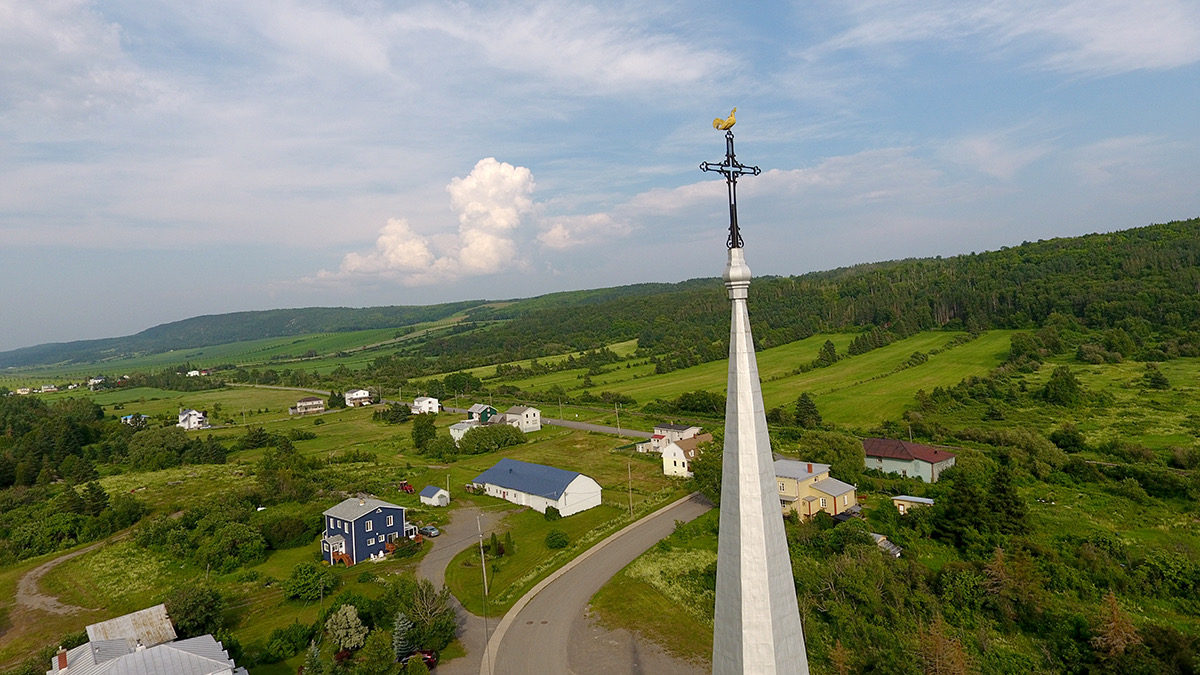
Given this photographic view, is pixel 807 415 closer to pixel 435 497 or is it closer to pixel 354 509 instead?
pixel 435 497

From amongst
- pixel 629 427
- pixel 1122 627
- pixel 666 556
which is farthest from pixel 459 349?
pixel 1122 627

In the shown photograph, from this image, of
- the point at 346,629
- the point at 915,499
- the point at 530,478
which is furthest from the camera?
the point at 530,478

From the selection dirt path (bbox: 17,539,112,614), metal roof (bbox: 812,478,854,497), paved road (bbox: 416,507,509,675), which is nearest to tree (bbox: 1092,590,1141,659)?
metal roof (bbox: 812,478,854,497)

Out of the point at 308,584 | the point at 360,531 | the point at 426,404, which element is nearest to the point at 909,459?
the point at 360,531

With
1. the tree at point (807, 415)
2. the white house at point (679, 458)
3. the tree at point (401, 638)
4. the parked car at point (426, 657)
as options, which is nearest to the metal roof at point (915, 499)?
the white house at point (679, 458)

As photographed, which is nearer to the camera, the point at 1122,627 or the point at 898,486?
the point at 1122,627

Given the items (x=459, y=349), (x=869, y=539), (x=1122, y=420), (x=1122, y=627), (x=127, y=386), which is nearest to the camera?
(x=1122, y=627)

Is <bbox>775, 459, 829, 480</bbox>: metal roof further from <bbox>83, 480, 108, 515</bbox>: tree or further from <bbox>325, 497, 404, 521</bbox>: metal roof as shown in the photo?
<bbox>83, 480, 108, 515</bbox>: tree

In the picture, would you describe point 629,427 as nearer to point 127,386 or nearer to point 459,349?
point 459,349
